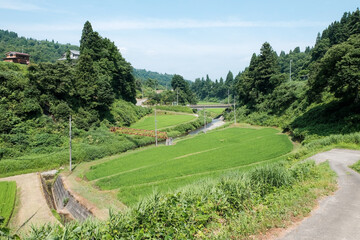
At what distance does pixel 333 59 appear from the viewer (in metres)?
19.1

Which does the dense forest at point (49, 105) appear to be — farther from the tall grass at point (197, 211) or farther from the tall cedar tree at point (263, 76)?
the tall cedar tree at point (263, 76)

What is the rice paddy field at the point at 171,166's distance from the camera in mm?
14618

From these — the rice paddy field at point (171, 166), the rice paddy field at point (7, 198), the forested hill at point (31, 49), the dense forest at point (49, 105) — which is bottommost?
the rice paddy field at point (7, 198)

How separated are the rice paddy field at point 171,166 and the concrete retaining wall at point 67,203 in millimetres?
1969

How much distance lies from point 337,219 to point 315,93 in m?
21.4

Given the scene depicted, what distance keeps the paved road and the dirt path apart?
35.4 feet

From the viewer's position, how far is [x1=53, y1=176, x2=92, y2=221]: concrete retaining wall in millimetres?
12841

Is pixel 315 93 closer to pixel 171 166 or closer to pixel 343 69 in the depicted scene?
pixel 343 69

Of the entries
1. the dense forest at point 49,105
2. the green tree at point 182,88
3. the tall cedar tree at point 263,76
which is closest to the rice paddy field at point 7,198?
the dense forest at point 49,105

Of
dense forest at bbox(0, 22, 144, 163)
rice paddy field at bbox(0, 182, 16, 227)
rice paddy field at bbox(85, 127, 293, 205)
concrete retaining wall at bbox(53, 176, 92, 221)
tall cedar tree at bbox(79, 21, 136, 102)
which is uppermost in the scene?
tall cedar tree at bbox(79, 21, 136, 102)

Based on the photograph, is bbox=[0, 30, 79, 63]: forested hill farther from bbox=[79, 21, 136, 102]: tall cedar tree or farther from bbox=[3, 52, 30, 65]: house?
bbox=[79, 21, 136, 102]: tall cedar tree

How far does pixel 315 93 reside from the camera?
2416 centimetres

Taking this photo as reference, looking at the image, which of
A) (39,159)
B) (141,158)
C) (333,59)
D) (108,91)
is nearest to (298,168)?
(333,59)

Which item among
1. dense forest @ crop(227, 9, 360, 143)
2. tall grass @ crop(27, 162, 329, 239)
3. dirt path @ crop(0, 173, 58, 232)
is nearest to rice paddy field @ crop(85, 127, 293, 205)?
dirt path @ crop(0, 173, 58, 232)
